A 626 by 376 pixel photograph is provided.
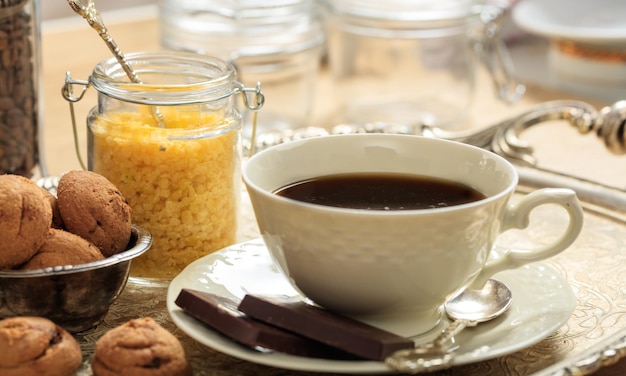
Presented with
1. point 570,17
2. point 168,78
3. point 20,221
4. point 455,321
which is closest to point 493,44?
point 570,17

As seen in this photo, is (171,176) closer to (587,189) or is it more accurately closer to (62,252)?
(62,252)

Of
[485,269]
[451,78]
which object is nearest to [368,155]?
[485,269]

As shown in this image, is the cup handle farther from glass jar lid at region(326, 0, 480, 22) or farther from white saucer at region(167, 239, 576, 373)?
glass jar lid at region(326, 0, 480, 22)

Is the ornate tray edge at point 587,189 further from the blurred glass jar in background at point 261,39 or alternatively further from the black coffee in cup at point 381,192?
the blurred glass jar in background at point 261,39

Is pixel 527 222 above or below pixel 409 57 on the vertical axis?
above

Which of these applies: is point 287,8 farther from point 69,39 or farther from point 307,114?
point 69,39

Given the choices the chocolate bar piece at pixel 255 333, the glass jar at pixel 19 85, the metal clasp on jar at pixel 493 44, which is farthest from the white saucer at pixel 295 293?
the metal clasp on jar at pixel 493 44
